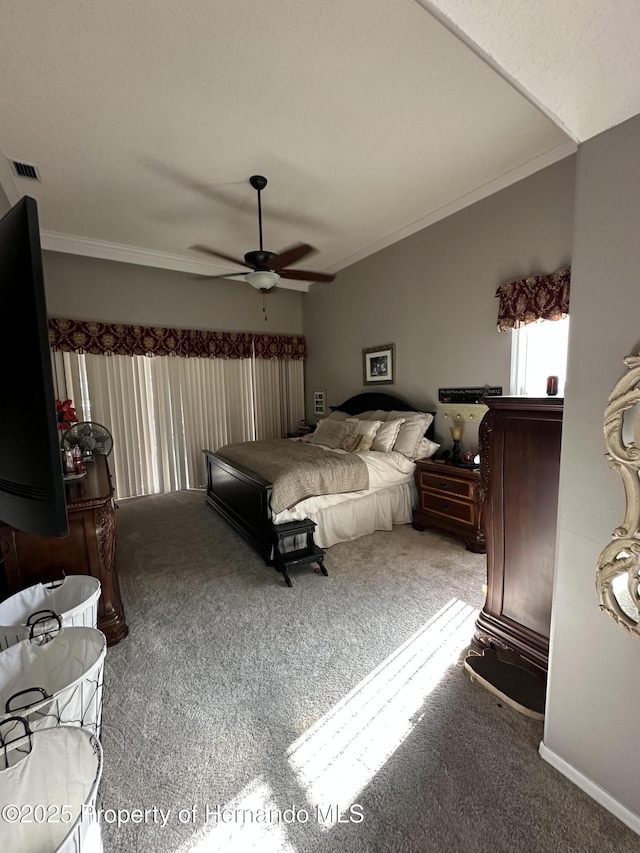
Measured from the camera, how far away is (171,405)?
16.4 feet

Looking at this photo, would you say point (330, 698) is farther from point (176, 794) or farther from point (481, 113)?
point (481, 113)

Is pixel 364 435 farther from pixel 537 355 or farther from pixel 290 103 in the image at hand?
pixel 290 103

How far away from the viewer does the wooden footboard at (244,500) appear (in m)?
2.77

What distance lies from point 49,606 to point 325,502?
192cm

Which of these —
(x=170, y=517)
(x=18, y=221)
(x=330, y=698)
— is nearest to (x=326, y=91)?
(x=18, y=221)

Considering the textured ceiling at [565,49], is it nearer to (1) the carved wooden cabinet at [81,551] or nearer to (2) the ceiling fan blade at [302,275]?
(1) the carved wooden cabinet at [81,551]

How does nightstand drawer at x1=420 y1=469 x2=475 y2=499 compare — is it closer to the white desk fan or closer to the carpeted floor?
the carpeted floor

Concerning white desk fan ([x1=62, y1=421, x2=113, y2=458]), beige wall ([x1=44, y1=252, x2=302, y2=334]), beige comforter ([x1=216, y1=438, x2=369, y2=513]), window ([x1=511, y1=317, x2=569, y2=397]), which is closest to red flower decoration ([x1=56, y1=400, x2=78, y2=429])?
white desk fan ([x1=62, y1=421, x2=113, y2=458])

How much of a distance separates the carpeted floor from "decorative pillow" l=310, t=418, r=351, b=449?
1.78 metres

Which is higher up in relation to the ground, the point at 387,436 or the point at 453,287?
the point at 453,287

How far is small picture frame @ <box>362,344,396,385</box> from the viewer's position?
4301 millimetres

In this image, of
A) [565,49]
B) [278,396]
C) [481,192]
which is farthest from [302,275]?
[565,49]

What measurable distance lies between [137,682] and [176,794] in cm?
61

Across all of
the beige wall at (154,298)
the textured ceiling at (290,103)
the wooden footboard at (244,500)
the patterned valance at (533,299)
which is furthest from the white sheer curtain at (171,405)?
the patterned valance at (533,299)
